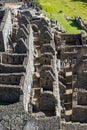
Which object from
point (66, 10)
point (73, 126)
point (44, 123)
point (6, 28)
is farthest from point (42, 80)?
point (66, 10)

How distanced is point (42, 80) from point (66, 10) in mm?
47304

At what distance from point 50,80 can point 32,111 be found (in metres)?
6.31

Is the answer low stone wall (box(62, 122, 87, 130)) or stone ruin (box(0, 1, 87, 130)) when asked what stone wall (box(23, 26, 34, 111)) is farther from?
low stone wall (box(62, 122, 87, 130))

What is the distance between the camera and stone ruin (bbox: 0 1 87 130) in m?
37.8

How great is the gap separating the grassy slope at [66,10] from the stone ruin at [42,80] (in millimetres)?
10690

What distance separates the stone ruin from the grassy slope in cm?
1069

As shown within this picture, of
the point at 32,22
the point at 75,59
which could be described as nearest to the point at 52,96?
the point at 75,59

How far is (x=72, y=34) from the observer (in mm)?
64312

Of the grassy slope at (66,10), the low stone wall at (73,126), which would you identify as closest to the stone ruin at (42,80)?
the low stone wall at (73,126)

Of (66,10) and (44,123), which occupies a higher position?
(44,123)

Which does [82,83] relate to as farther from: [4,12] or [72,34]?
[4,12]

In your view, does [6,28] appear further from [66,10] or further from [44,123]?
[66,10]

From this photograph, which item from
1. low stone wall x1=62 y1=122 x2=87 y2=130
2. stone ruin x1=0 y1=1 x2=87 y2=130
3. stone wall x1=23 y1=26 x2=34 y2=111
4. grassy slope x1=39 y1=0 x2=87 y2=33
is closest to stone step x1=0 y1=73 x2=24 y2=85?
stone ruin x1=0 y1=1 x2=87 y2=130

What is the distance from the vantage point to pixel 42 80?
4578 centimetres
